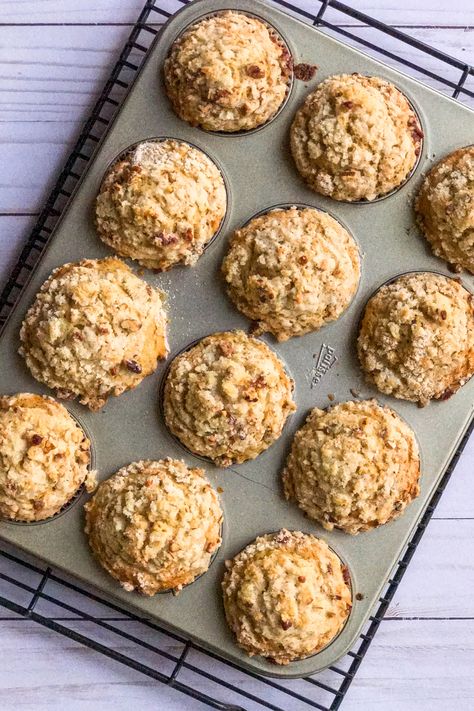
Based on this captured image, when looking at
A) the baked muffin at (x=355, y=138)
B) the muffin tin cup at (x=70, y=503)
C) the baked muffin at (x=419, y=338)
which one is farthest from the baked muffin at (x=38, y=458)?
the baked muffin at (x=355, y=138)

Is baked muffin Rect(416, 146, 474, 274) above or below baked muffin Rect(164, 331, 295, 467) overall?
above

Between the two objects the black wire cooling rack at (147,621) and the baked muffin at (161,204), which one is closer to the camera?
the baked muffin at (161,204)

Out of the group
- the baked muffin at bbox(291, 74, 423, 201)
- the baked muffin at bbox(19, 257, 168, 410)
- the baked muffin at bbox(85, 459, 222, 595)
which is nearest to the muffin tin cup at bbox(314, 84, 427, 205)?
the baked muffin at bbox(291, 74, 423, 201)

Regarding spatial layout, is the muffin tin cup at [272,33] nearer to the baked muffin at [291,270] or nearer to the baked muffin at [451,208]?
the baked muffin at [291,270]

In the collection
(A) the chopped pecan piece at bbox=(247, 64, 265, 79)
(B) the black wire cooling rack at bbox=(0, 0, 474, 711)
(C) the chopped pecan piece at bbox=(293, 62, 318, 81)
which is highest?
(C) the chopped pecan piece at bbox=(293, 62, 318, 81)

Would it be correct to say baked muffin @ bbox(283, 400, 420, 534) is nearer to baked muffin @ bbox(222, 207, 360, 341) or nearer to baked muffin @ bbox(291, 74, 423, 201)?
baked muffin @ bbox(222, 207, 360, 341)

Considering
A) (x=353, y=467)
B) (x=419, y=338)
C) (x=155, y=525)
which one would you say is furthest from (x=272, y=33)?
(x=155, y=525)
